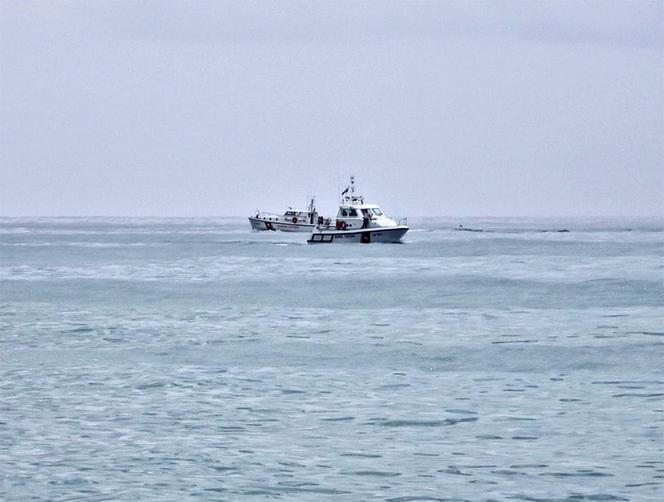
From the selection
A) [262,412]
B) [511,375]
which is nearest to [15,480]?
[262,412]

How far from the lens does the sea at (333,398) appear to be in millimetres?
15141

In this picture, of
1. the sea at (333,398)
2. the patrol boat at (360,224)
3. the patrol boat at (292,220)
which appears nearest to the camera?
the sea at (333,398)

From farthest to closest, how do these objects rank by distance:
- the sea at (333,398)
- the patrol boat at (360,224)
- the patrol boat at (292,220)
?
the patrol boat at (292,220), the patrol boat at (360,224), the sea at (333,398)

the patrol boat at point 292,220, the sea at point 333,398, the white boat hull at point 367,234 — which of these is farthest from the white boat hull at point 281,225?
the sea at point 333,398

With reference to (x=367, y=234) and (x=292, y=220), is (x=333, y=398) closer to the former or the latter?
(x=367, y=234)

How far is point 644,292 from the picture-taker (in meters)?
50.1

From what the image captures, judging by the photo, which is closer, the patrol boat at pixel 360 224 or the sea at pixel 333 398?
the sea at pixel 333 398

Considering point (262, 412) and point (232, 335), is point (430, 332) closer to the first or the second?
point (232, 335)

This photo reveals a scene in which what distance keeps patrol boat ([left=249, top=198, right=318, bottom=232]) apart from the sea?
92036mm

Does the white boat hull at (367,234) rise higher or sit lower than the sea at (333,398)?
higher

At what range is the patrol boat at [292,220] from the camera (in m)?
141

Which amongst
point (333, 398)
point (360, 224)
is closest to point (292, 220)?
point (360, 224)

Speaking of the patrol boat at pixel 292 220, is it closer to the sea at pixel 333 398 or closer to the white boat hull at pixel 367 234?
the white boat hull at pixel 367 234

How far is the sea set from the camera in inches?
596
